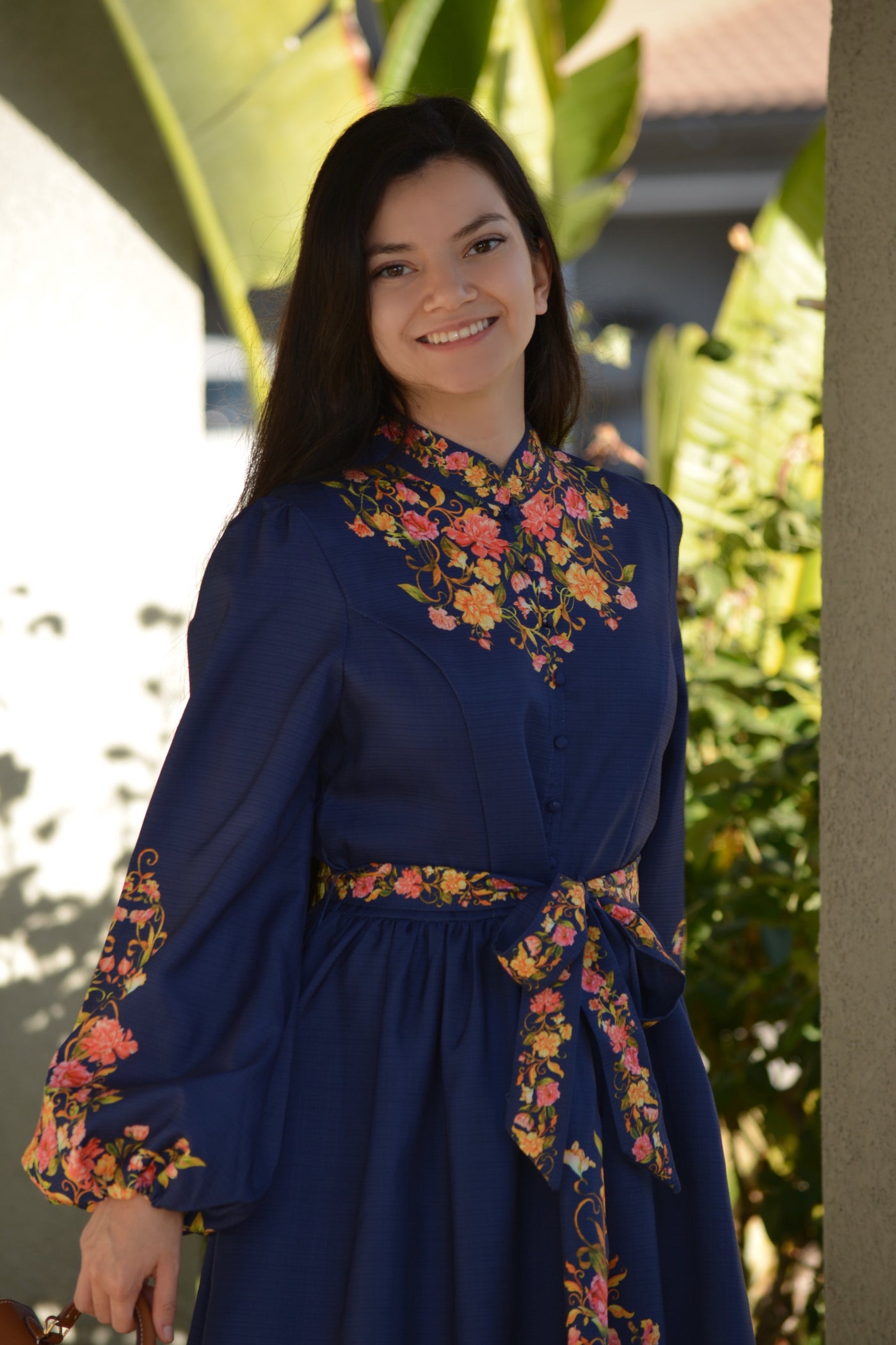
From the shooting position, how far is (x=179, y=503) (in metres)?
2.43

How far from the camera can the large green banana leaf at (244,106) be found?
2406 mm

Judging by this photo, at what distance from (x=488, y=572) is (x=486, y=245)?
13.9 inches

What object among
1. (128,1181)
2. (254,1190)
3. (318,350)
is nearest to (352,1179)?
(254,1190)

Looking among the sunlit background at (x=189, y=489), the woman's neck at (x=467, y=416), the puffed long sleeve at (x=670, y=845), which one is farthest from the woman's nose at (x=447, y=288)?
the sunlit background at (x=189, y=489)

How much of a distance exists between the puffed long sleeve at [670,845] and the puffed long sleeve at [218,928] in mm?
455

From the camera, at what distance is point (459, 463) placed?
1.48 m

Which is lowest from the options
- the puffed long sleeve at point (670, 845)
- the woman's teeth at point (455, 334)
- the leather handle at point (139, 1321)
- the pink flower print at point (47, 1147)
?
the leather handle at point (139, 1321)

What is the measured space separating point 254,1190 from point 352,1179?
0.11 m

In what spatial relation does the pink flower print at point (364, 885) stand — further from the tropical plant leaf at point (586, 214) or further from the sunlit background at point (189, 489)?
the tropical plant leaf at point (586, 214)

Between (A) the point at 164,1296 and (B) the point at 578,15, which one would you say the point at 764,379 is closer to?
(B) the point at 578,15

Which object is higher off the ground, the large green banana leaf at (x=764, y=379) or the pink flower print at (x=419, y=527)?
the large green banana leaf at (x=764, y=379)

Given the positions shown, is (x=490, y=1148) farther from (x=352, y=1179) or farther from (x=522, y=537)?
(x=522, y=537)

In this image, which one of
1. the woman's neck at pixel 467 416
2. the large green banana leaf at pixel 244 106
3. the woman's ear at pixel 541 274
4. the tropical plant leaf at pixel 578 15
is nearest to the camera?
the woman's neck at pixel 467 416

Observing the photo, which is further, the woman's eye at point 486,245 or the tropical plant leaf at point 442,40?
the tropical plant leaf at point 442,40
